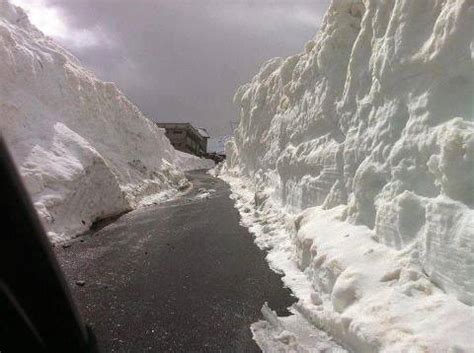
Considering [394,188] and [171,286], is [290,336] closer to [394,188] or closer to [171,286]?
[394,188]

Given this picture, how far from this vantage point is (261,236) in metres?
10.4

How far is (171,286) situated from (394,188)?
367 cm

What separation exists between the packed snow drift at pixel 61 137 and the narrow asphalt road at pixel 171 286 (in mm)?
1289

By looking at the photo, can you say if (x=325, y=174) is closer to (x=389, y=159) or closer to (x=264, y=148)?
(x=389, y=159)

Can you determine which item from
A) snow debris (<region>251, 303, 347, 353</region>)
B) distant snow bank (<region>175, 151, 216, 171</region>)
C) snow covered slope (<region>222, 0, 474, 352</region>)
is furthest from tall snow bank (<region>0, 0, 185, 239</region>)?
distant snow bank (<region>175, 151, 216, 171</region>)

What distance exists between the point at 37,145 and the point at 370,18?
29.9 ft

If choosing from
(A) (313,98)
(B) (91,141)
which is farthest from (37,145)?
(A) (313,98)

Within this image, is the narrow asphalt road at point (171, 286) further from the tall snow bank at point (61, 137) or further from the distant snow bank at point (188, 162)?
the distant snow bank at point (188, 162)

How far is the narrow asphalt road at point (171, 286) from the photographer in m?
4.97

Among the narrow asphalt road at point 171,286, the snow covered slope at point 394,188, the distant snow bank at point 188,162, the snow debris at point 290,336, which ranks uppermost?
the distant snow bank at point 188,162

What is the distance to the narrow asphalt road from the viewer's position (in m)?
4.97

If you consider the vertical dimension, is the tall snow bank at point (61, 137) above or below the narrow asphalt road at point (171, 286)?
above

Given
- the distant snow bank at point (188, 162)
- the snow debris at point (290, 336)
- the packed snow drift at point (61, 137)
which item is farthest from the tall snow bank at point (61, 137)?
the distant snow bank at point (188, 162)

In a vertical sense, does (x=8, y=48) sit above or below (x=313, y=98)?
above
